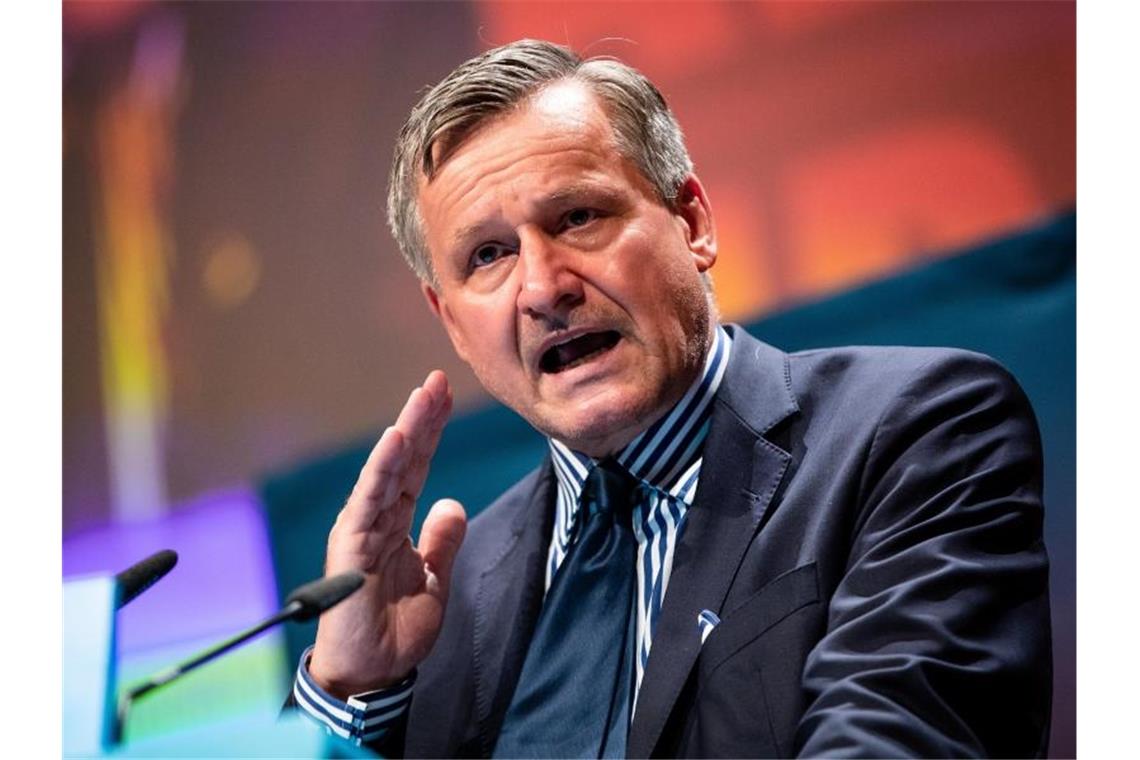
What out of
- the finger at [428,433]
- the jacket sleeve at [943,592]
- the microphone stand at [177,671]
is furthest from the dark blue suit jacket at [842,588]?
the microphone stand at [177,671]

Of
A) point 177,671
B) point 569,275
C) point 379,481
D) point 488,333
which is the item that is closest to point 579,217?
point 569,275

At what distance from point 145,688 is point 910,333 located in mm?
1203

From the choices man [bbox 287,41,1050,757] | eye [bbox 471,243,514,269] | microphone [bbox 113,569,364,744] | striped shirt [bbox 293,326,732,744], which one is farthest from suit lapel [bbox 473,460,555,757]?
microphone [bbox 113,569,364,744]

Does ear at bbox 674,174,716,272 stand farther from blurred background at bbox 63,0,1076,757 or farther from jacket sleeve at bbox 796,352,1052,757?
jacket sleeve at bbox 796,352,1052,757

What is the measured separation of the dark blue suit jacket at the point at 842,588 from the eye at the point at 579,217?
28 centimetres

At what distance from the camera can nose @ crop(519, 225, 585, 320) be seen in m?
1.88

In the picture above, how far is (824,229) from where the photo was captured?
2.07 m

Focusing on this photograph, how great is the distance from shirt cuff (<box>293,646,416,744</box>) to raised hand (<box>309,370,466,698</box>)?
2 centimetres

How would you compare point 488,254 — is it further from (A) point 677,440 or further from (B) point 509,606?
(B) point 509,606

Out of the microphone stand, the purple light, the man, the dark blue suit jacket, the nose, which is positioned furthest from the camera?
the purple light
